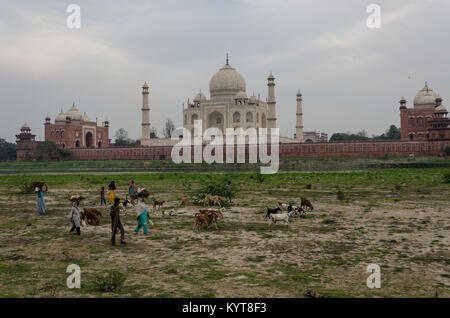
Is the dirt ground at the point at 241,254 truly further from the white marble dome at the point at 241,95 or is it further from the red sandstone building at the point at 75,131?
the red sandstone building at the point at 75,131

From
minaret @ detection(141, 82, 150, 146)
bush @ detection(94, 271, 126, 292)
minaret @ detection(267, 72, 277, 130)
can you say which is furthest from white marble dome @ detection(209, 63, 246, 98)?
A: bush @ detection(94, 271, 126, 292)

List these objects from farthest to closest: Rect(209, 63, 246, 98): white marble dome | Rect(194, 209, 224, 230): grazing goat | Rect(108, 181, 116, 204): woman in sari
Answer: Rect(209, 63, 246, 98): white marble dome → Rect(108, 181, 116, 204): woman in sari → Rect(194, 209, 224, 230): grazing goat

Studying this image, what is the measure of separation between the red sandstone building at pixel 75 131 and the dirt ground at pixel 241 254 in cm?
4869

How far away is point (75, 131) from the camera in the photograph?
58750 millimetres

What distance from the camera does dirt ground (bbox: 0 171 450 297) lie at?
5250 millimetres

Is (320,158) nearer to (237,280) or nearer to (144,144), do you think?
(144,144)

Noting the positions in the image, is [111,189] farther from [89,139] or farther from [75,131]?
[89,139]

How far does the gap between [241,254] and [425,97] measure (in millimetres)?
49330

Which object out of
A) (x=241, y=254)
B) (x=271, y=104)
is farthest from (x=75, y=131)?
(x=241, y=254)

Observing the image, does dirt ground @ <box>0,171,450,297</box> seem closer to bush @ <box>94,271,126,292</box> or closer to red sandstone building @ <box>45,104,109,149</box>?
bush @ <box>94,271,126,292</box>

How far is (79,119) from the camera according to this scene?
61094 mm

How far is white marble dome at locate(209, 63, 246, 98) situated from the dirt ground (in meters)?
42.4
